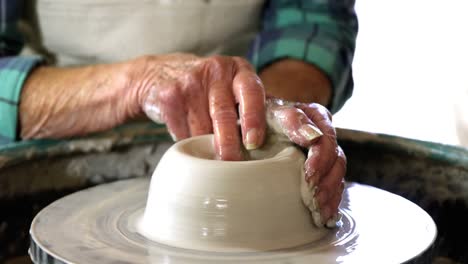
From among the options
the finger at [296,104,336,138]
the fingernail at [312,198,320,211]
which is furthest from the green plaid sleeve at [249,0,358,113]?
the fingernail at [312,198,320,211]

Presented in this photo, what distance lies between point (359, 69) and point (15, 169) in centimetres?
169

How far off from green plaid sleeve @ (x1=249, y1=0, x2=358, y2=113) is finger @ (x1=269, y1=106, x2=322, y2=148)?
0.72 meters

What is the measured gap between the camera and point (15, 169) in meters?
1.04

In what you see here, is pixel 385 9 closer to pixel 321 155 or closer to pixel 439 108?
pixel 439 108

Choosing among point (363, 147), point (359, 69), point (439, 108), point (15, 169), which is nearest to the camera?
point (15, 169)

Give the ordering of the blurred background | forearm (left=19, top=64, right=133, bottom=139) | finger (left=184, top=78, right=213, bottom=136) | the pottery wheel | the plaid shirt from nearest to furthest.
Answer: the pottery wheel, finger (left=184, top=78, right=213, bottom=136), forearm (left=19, top=64, right=133, bottom=139), the plaid shirt, the blurred background

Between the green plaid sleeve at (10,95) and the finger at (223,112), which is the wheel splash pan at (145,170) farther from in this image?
the finger at (223,112)

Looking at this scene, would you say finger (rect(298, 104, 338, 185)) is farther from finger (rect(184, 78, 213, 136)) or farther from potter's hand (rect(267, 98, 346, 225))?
finger (rect(184, 78, 213, 136))

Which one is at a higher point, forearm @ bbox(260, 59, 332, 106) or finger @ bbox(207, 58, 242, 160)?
finger @ bbox(207, 58, 242, 160)

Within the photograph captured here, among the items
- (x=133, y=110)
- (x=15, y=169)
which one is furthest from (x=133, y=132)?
(x=15, y=169)

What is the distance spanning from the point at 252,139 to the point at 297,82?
64 centimetres

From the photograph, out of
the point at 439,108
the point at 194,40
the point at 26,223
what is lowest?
the point at 439,108

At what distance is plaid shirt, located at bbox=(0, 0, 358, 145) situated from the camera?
1519mm

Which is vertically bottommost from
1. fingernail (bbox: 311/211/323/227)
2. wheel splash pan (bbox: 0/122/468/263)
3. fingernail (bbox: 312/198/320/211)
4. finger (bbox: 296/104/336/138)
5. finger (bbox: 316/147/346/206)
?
wheel splash pan (bbox: 0/122/468/263)
